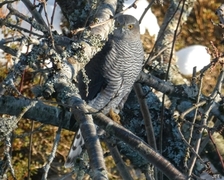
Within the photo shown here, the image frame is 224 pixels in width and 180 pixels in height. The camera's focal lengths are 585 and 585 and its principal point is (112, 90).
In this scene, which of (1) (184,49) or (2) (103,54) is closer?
(2) (103,54)

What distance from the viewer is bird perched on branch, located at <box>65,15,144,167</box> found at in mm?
3832

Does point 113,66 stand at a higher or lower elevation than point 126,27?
lower

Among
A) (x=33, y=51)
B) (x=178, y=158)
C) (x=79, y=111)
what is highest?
(x=33, y=51)

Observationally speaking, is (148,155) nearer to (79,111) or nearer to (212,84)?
(79,111)

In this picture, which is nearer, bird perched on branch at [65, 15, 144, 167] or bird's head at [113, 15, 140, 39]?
bird perched on branch at [65, 15, 144, 167]

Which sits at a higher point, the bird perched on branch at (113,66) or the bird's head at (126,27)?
the bird's head at (126,27)

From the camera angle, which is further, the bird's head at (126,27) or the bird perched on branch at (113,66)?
the bird's head at (126,27)

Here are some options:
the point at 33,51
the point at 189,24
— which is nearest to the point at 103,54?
the point at 33,51

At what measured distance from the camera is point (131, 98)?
3.82 meters

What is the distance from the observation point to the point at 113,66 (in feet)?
13.1

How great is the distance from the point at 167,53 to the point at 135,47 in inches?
10.1

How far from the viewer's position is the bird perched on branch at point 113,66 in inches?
151

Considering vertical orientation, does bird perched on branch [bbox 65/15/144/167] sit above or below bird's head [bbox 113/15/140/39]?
below

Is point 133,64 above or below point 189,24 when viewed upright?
below
